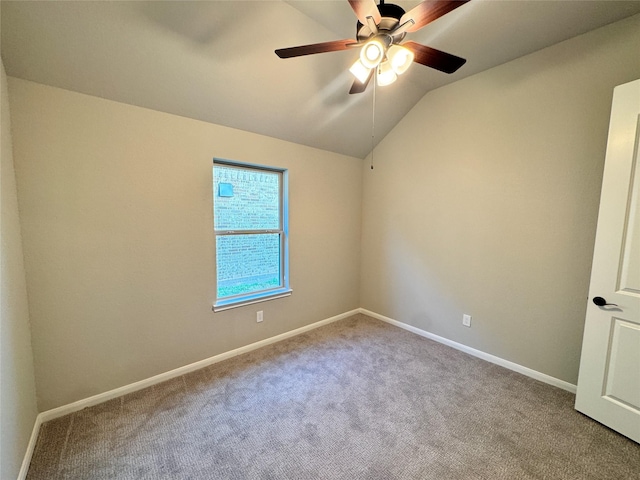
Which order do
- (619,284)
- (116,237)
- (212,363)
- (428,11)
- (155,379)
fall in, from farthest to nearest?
1. (212,363)
2. (155,379)
3. (116,237)
4. (619,284)
5. (428,11)

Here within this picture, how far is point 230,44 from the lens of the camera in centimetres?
183

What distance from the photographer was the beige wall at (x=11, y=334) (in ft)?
4.04

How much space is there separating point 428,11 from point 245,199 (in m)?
2.10

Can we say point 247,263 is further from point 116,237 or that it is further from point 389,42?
point 389,42

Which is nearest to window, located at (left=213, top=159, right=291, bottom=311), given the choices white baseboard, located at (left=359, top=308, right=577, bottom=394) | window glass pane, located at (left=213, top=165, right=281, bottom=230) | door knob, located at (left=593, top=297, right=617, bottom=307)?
window glass pane, located at (left=213, top=165, right=281, bottom=230)

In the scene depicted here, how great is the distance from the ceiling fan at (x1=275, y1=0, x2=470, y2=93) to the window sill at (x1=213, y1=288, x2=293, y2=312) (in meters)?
2.13

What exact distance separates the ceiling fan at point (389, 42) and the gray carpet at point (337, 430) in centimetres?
225

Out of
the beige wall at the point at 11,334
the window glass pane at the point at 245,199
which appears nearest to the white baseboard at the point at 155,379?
the beige wall at the point at 11,334

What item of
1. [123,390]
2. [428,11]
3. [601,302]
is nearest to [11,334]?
[123,390]

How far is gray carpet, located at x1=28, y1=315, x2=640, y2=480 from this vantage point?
144cm

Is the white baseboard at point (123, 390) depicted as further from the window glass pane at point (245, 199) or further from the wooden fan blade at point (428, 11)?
the wooden fan blade at point (428, 11)

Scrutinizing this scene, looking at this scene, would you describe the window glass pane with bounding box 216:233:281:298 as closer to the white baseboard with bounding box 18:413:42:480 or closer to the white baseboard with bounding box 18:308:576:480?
the white baseboard with bounding box 18:308:576:480

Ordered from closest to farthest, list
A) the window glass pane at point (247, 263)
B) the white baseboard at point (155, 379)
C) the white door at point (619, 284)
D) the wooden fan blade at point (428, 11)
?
the wooden fan blade at point (428, 11), the white door at point (619, 284), the white baseboard at point (155, 379), the window glass pane at point (247, 263)

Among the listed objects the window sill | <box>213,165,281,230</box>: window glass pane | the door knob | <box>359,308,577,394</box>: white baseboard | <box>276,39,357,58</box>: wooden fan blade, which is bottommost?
<box>359,308,577,394</box>: white baseboard
